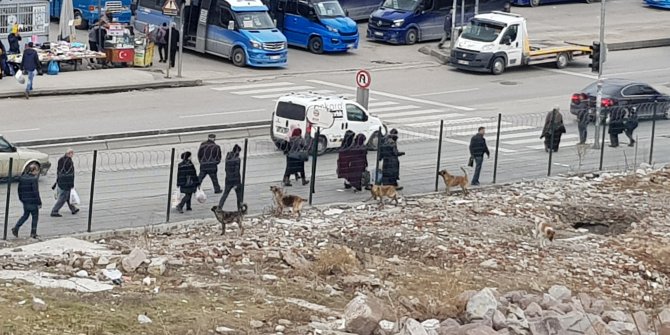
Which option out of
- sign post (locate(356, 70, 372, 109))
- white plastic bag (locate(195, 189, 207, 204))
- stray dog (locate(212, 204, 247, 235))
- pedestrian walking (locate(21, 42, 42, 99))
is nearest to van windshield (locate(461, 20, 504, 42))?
sign post (locate(356, 70, 372, 109))

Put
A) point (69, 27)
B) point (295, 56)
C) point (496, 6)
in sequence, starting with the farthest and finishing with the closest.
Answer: point (496, 6)
point (295, 56)
point (69, 27)

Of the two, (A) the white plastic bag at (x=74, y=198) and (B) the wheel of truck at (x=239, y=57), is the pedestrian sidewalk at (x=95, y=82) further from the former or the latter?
(A) the white plastic bag at (x=74, y=198)

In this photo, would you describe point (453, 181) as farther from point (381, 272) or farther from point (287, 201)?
point (381, 272)

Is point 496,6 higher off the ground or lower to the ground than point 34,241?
higher

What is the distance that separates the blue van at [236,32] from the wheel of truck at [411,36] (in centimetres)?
654

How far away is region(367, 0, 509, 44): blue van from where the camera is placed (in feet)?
160

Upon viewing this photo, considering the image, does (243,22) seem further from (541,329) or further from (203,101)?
(541,329)

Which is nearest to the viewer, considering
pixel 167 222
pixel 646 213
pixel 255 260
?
pixel 255 260

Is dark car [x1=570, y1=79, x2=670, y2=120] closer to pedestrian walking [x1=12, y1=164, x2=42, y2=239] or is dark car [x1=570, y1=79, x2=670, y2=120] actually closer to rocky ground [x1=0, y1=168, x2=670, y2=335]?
rocky ground [x1=0, y1=168, x2=670, y2=335]

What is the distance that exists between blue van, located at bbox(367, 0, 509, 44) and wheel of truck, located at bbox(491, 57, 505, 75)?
5.02 m

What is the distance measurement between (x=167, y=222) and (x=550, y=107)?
17638mm

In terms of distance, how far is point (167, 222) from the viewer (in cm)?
2409

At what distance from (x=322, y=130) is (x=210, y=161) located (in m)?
5.46

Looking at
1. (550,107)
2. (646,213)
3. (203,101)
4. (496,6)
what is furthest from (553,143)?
(496,6)
